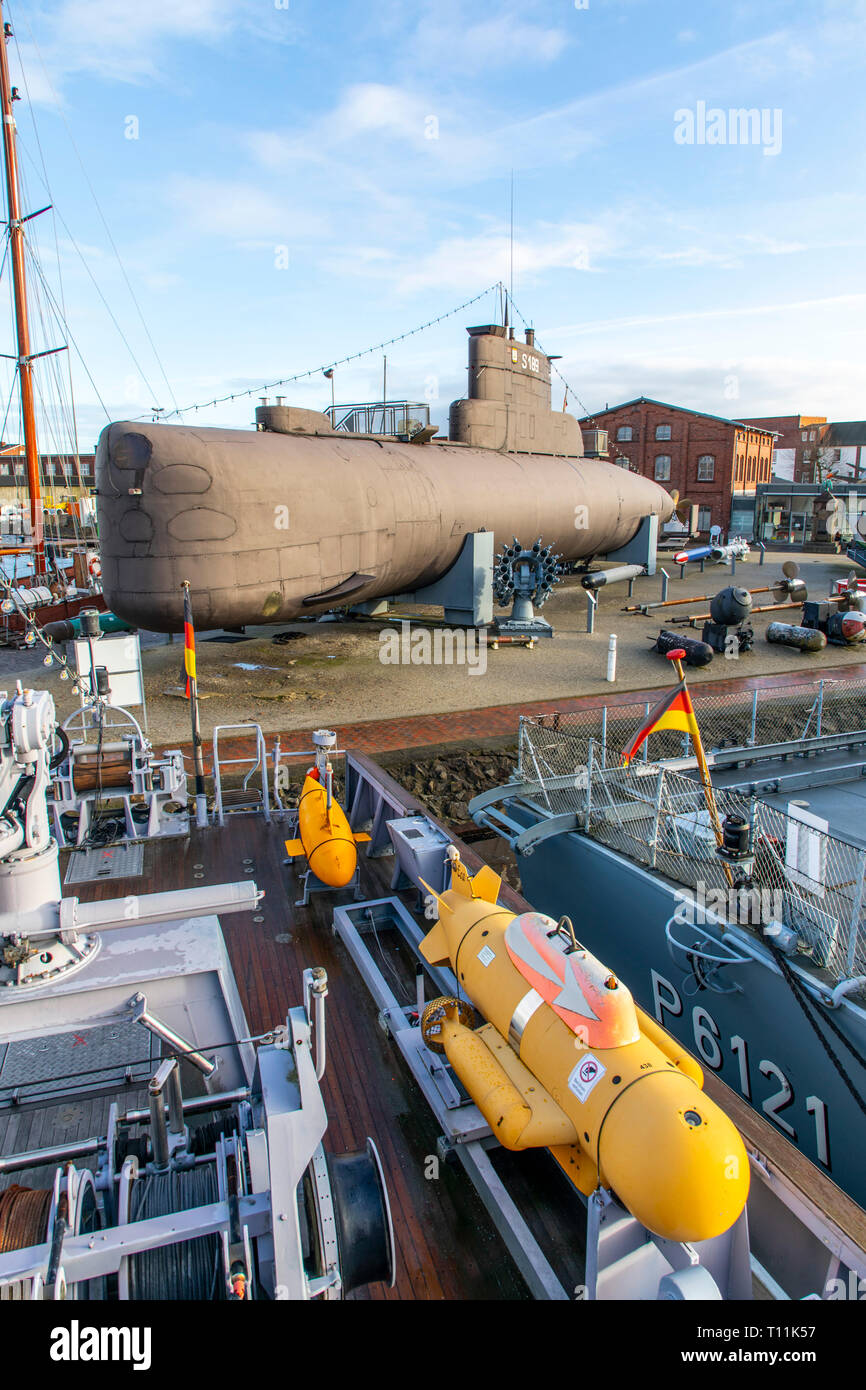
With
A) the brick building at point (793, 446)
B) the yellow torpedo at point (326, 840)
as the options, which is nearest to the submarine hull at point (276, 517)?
the yellow torpedo at point (326, 840)

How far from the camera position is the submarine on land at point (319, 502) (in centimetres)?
1541

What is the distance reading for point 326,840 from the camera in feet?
28.5

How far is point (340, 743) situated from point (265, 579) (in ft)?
12.5

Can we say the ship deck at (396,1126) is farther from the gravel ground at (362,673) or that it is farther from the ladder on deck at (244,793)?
the gravel ground at (362,673)

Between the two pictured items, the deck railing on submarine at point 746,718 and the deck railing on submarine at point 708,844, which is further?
the deck railing on submarine at point 746,718

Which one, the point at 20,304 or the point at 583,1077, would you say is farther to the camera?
the point at 20,304

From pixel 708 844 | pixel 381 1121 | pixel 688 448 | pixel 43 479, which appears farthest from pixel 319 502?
pixel 43 479

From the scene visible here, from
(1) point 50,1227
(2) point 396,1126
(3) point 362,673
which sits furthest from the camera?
(3) point 362,673

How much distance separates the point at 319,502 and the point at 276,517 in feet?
4.22

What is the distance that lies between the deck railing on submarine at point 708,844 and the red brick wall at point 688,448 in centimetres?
4944

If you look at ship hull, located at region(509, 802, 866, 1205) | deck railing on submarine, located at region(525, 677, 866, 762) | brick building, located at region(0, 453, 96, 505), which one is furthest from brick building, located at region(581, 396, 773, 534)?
ship hull, located at region(509, 802, 866, 1205)

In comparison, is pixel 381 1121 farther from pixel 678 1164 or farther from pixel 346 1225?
pixel 678 1164
